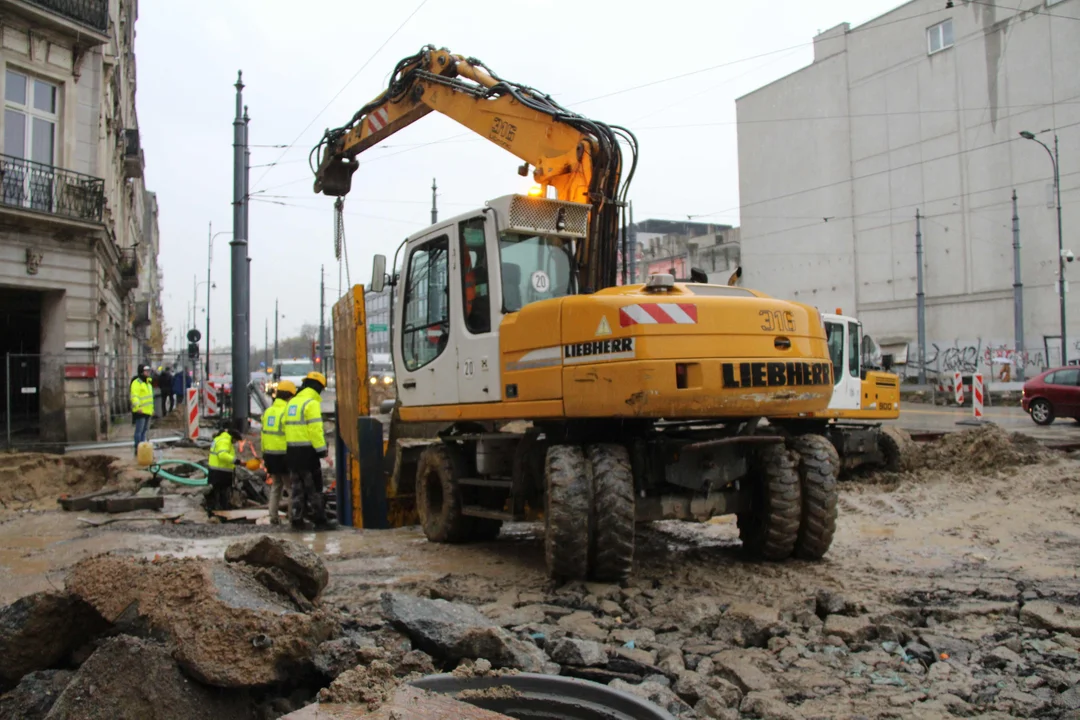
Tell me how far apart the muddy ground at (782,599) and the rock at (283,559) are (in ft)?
1.35

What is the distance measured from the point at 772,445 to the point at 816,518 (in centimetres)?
70

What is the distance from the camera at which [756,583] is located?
6.34 meters

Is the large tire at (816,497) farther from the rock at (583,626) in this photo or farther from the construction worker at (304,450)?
the construction worker at (304,450)

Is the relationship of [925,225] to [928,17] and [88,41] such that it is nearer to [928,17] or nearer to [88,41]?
[928,17]

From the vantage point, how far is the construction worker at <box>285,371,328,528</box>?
9.97 meters

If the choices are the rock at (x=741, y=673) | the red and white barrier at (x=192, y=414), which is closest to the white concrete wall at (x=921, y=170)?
the red and white barrier at (x=192, y=414)

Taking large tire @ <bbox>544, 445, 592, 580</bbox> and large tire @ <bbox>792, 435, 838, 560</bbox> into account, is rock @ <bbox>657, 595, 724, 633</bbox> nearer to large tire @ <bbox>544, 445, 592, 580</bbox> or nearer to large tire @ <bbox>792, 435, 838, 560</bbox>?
large tire @ <bbox>544, 445, 592, 580</bbox>

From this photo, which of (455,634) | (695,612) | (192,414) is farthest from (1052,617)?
(192,414)

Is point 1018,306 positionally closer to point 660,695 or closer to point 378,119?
point 378,119

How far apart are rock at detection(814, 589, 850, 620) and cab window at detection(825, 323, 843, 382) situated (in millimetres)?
7403

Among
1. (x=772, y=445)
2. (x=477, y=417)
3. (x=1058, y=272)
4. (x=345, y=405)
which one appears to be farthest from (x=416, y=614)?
(x=1058, y=272)

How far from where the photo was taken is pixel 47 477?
47.4ft

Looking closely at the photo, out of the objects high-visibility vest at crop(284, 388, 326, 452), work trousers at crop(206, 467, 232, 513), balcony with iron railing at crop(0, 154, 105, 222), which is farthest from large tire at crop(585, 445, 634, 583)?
balcony with iron railing at crop(0, 154, 105, 222)

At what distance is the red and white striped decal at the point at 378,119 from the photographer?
1013 centimetres
